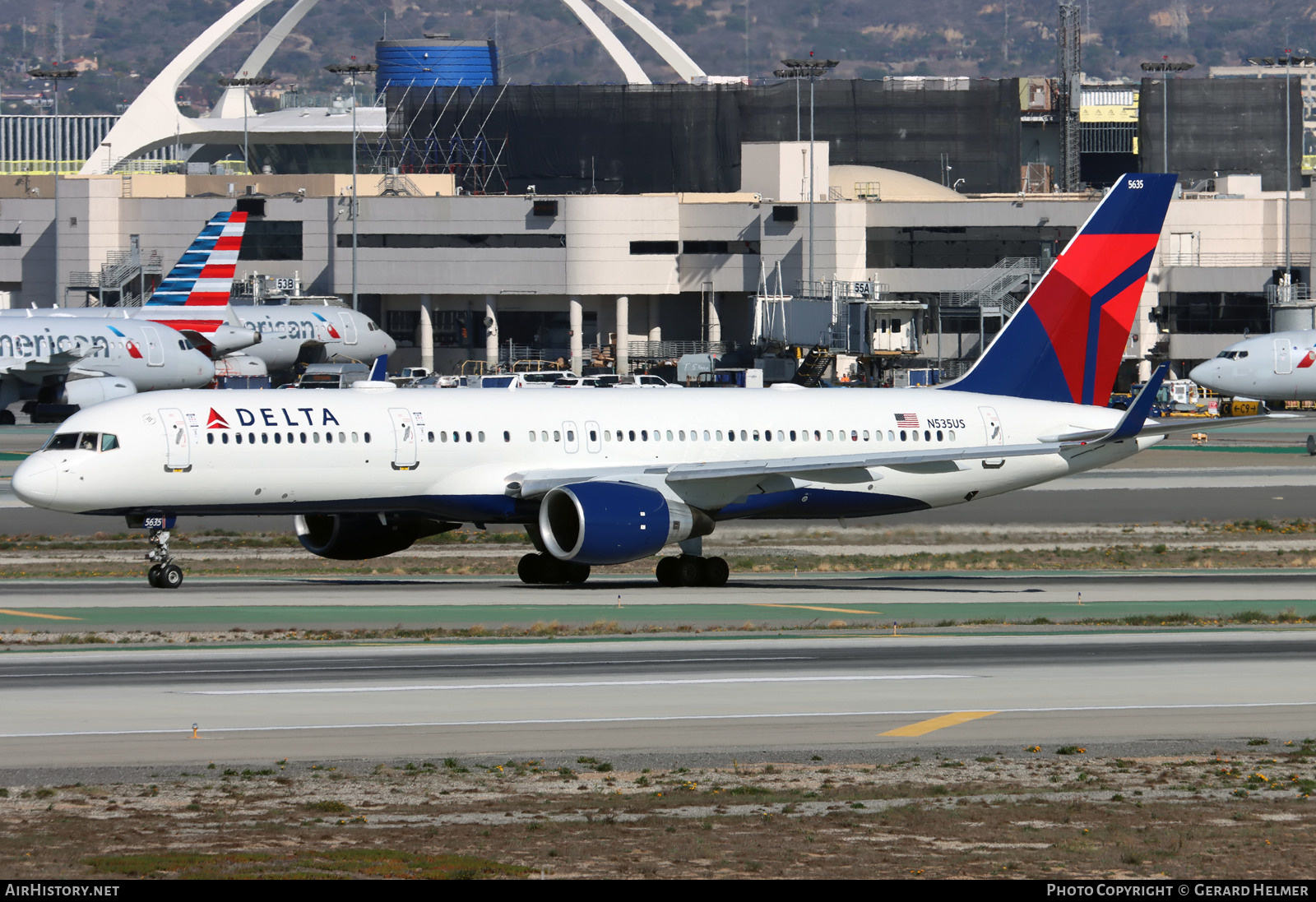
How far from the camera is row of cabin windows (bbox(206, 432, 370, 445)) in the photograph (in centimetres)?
3794

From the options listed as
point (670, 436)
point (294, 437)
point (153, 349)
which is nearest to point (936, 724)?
point (294, 437)

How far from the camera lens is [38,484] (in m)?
36.9

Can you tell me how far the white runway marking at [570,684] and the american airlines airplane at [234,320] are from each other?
280 feet

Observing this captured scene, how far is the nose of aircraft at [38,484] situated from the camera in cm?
3681

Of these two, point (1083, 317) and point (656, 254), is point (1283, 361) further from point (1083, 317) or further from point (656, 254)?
point (656, 254)

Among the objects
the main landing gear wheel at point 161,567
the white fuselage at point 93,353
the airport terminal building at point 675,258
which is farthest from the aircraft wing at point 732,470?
the airport terminal building at point 675,258

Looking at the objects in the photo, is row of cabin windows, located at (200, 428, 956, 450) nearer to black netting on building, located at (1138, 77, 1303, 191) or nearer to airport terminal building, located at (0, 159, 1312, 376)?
airport terminal building, located at (0, 159, 1312, 376)

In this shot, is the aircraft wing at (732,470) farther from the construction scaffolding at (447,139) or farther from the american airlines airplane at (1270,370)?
the construction scaffolding at (447,139)

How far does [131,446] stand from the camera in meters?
37.3

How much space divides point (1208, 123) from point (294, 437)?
167542 mm

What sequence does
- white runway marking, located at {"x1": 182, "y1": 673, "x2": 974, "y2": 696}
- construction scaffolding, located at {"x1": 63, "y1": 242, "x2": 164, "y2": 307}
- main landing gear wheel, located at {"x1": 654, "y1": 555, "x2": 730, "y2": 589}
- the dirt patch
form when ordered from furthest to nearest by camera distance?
1. construction scaffolding, located at {"x1": 63, "y1": 242, "x2": 164, "y2": 307}
2. main landing gear wheel, located at {"x1": 654, "y1": 555, "x2": 730, "y2": 589}
3. white runway marking, located at {"x1": 182, "y1": 673, "x2": 974, "y2": 696}
4. the dirt patch

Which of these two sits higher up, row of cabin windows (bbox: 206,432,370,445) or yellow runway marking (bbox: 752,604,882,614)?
row of cabin windows (bbox: 206,432,370,445)

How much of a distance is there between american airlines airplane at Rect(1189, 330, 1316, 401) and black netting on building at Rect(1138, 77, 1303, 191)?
329ft

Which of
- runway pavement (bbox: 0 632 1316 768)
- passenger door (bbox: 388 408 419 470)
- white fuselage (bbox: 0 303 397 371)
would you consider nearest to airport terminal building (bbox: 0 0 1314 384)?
white fuselage (bbox: 0 303 397 371)
